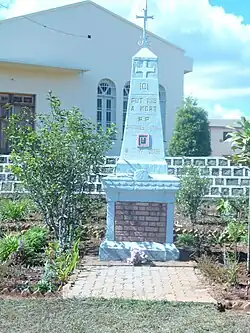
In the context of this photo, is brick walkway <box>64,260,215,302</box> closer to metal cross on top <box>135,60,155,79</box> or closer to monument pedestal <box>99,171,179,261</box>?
monument pedestal <box>99,171,179,261</box>

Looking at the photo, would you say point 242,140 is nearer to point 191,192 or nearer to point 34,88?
point 191,192

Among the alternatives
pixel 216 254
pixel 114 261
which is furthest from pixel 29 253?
pixel 216 254

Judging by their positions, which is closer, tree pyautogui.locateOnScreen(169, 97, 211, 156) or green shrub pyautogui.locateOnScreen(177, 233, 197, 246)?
green shrub pyautogui.locateOnScreen(177, 233, 197, 246)

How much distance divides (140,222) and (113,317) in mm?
3257

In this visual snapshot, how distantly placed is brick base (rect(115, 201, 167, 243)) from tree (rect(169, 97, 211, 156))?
33.4 feet

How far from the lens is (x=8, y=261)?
7.79m

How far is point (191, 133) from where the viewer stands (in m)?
18.9

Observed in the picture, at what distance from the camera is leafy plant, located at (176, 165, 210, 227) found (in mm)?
11742

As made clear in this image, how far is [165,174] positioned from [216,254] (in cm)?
153

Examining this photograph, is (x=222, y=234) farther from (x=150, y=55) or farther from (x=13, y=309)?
(x=13, y=309)

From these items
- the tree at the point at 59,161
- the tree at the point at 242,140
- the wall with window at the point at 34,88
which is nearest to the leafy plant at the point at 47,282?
the tree at the point at 59,161

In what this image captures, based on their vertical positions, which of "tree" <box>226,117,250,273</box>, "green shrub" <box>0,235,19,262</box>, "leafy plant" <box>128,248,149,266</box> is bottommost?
"leafy plant" <box>128,248,149,266</box>

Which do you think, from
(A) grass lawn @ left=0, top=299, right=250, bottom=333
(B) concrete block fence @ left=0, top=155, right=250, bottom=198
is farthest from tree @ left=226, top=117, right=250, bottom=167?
(B) concrete block fence @ left=0, top=155, right=250, bottom=198

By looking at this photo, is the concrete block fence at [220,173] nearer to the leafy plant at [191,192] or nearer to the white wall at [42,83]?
the leafy plant at [191,192]
